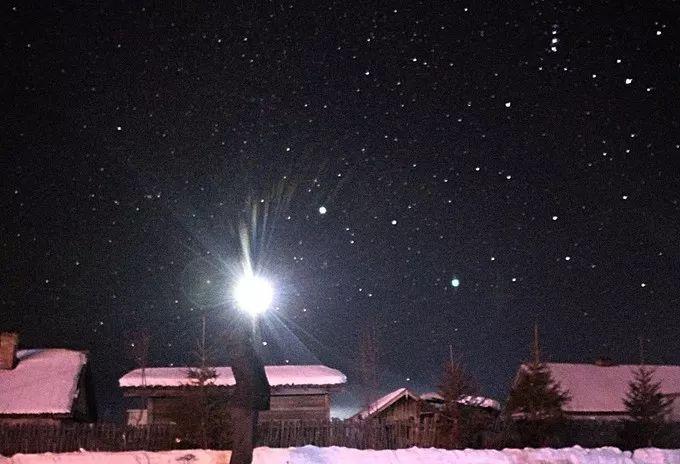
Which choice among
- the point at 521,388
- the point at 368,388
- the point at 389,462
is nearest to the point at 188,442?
the point at 389,462

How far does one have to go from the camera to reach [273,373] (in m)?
39.7

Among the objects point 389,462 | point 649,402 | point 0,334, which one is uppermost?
point 0,334

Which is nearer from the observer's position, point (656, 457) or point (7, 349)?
point (656, 457)

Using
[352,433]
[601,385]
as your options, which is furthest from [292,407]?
[601,385]

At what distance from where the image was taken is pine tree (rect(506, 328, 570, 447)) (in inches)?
1161

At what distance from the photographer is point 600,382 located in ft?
137

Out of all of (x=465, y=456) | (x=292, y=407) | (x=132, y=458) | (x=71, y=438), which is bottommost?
(x=132, y=458)

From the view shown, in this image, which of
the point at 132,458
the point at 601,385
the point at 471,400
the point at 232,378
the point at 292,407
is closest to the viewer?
the point at 132,458

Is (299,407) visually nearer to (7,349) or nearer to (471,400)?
(471,400)

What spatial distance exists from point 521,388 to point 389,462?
1261 cm

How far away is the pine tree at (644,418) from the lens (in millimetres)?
31531

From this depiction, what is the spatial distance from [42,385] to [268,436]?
15153 millimetres

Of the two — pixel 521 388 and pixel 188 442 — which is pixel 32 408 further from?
pixel 521 388

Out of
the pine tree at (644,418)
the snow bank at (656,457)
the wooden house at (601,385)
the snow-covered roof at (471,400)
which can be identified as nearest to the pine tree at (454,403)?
the snow-covered roof at (471,400)
